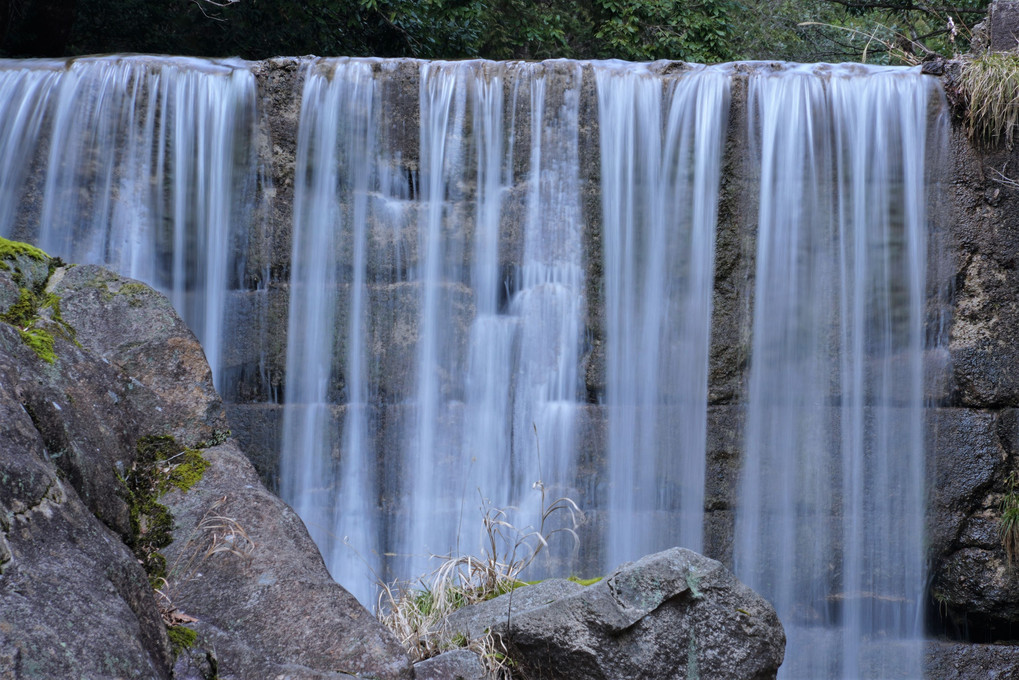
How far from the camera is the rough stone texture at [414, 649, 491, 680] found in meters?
3.22

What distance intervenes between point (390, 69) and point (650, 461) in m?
3.31

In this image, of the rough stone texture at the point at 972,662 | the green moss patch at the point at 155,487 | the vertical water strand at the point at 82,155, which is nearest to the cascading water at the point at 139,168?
the vertical water strand at the point at 82,155

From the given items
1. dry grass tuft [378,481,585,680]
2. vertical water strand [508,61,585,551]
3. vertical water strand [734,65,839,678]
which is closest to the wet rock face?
dry grass tuft [378,481,585,680]

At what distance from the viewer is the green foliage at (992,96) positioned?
248 inches

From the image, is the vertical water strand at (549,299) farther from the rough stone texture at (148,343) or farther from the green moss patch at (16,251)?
the green moss patch at (16,251)

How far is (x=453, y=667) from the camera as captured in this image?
3289mm

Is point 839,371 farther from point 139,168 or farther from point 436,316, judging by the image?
point 139,168

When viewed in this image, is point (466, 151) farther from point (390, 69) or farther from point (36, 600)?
point (36, 600)

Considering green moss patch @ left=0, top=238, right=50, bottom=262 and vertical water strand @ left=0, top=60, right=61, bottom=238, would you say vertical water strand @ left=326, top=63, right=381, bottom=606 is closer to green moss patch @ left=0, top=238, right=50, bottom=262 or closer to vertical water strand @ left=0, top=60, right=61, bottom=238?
vertical water strand @ left=0, top=60, right=61, bottom=238

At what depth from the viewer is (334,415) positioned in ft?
21.2

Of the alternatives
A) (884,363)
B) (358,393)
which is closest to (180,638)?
(358,393)

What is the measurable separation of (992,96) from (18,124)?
6.73 m

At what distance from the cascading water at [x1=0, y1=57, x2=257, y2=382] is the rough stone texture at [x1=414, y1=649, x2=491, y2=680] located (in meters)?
3.90

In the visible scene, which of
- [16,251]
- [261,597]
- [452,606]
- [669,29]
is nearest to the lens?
[261,597]
